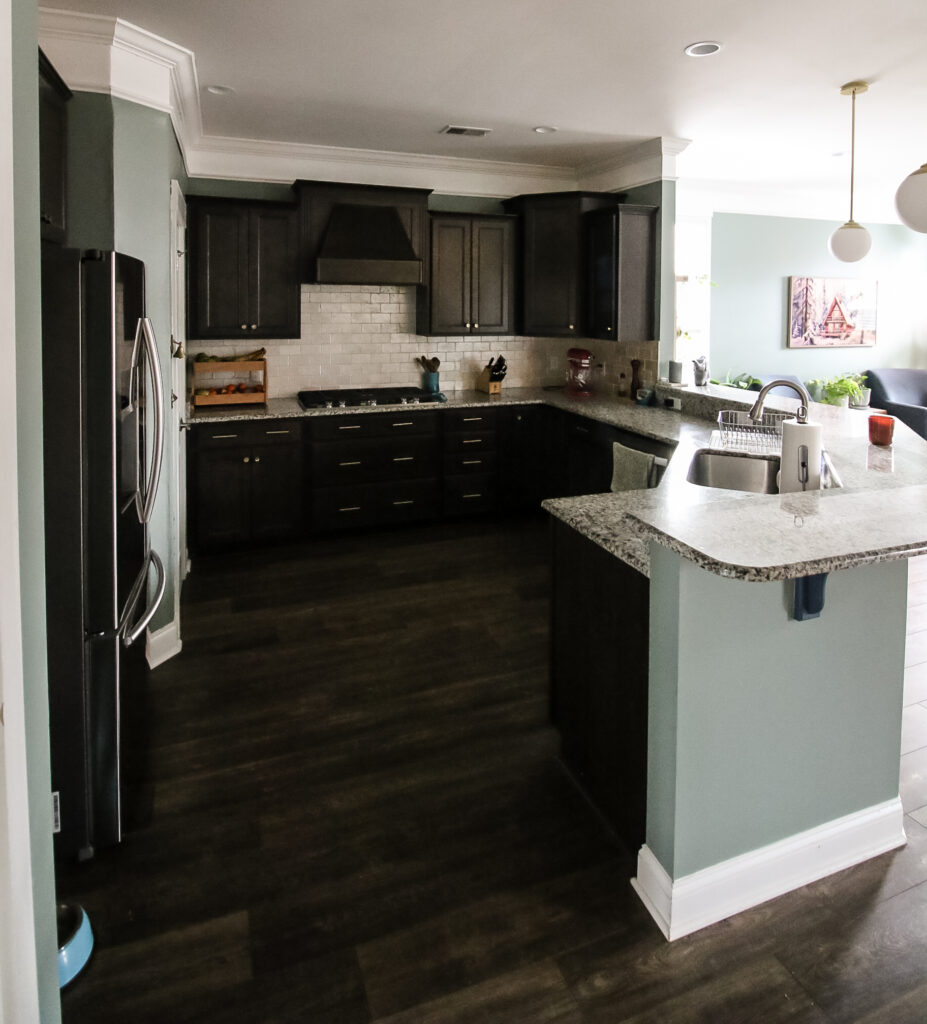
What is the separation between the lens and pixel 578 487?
5371mm

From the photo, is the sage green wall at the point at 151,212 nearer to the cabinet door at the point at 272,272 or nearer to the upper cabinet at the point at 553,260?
the cabinet door at the point at 272,272

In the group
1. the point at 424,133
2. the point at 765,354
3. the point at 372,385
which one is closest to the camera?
the point at 424,133

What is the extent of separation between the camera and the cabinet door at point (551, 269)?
5.62 m

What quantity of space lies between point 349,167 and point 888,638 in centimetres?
466

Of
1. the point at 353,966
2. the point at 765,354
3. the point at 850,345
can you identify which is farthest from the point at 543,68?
the point at 850,345

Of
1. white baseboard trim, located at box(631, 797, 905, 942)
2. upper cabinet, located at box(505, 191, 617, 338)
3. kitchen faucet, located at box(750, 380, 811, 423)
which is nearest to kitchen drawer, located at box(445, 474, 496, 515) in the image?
upper cabinet, located at box(505, 191, 617, 338)

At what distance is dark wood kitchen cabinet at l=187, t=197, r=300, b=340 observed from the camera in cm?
486

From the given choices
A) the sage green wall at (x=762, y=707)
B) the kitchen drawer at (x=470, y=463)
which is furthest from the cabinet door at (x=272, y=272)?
the sage green wall at (x=762, y=707)

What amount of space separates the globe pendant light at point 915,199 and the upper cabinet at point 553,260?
8.76ft

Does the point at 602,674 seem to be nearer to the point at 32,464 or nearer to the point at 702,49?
the point at 32,464

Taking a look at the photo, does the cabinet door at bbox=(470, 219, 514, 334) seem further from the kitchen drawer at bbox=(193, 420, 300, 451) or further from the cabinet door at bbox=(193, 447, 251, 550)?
the cabinet door at bbox=(193, 447, 251, 550)

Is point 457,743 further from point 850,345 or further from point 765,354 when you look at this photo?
point 850,345

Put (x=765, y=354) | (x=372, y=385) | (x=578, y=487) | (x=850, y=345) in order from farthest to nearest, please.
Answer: (x=850, y=345) → (x=765, y=354) → (x=372, y=385) → (x=578, y=487)

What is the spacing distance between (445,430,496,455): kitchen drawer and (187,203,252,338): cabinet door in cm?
158
